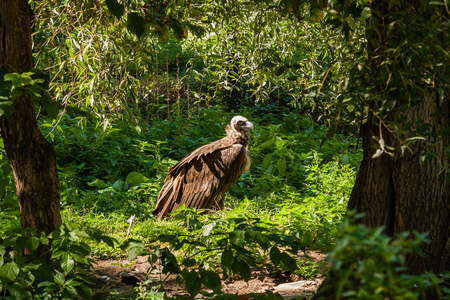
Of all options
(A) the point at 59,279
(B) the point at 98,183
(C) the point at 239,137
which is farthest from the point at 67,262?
(B) the point at 98,183

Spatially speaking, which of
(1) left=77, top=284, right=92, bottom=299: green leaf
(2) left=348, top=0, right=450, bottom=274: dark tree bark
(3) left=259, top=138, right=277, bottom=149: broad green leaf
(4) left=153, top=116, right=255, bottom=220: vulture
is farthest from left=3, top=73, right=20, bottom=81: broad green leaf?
(3) left=259, top=138, right=277, bottom=149: broad green leaf

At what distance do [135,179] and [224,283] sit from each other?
11.2ft

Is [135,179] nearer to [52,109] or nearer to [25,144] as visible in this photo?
[25,144]

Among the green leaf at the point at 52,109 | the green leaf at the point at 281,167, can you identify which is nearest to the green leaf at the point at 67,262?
the green leaf at the point at 52,109

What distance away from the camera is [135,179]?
6906 millimetres

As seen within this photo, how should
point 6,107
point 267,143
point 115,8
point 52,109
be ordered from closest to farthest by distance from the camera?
1. point 6,107
2. point 115,8
3. point 52,109
4. point 267,143

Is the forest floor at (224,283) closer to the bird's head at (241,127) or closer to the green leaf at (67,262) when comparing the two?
the green leaf at (67,262)

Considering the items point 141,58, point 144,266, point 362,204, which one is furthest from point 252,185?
point 362,204

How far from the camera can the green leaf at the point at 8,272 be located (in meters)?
2.59

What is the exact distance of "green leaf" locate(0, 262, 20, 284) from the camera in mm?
2588

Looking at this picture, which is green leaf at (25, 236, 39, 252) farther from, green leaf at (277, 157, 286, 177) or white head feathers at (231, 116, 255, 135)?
green leaf at (277, 157, 286, 177)

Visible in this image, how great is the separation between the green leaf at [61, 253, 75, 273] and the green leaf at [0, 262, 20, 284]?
9.4 inches

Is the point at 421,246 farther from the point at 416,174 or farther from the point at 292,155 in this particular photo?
the point at 292,155

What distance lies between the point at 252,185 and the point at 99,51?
154 inches
